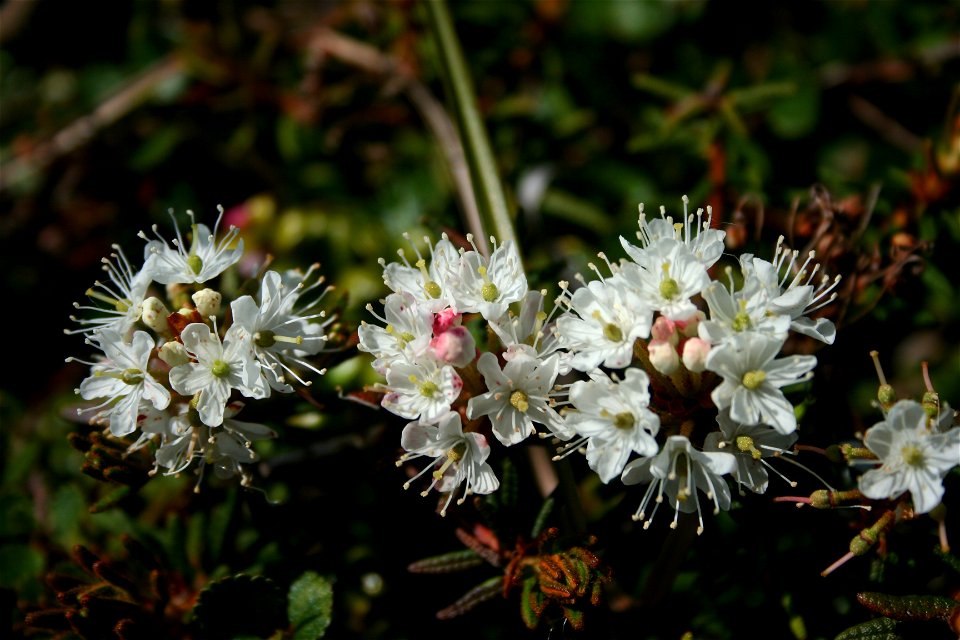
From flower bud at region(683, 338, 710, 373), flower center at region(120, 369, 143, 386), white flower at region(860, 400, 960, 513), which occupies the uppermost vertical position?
flower center at region(120, 369, 143, 386)

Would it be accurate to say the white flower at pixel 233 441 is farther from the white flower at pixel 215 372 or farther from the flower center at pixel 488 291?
the flower center at pixel 488 291

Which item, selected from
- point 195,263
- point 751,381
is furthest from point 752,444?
point 195,263

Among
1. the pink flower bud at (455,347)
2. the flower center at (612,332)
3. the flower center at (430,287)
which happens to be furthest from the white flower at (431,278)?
the flower center at (612,332)

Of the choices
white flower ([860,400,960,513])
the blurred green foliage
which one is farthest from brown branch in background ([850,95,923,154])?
white flower ([860,400,960,513])

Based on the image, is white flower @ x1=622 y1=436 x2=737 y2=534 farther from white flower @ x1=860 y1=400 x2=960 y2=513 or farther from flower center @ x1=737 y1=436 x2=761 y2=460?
white flower @ x1=860 y1=400 x2=960 y2=513

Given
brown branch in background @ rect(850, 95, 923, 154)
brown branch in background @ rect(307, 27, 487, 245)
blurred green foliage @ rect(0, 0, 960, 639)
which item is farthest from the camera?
brown branch in background @ rect(850, 95, 923, 154)

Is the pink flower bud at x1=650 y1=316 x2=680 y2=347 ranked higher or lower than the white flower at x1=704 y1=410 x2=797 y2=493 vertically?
higher

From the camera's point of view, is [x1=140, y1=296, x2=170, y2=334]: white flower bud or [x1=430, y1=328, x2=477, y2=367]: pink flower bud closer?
[x1=430, y1=328, x2=477, y2=367]: pink flower bud

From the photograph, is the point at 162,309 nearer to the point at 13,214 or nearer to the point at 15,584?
the point at 15,584
